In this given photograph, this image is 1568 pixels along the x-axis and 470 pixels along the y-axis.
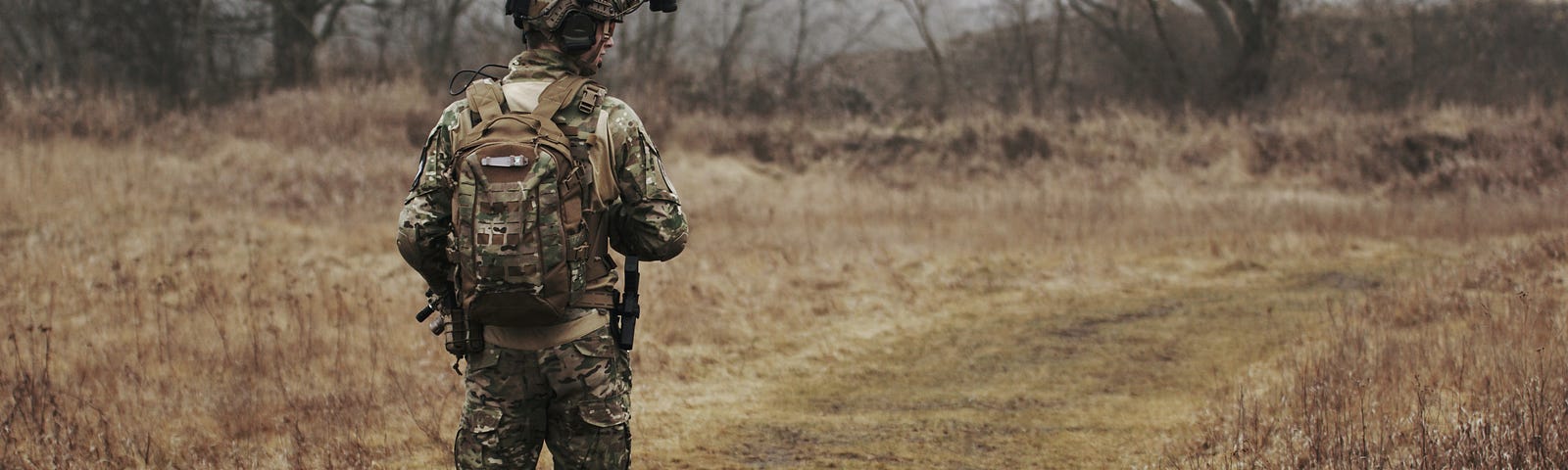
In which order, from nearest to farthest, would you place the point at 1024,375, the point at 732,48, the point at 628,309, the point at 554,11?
the point at 554,11, the point at 628,309, the point at 1024,375, the point at 732,48

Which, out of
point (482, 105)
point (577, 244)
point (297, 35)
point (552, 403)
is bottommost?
point (552, 403)

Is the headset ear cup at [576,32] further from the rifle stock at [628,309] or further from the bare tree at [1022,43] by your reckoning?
the bare tree at [1022,43]

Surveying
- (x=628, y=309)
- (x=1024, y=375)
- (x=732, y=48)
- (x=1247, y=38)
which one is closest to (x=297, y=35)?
(x=732, y=48)

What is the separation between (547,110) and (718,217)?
472 inches

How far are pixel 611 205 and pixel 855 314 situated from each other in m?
6.23

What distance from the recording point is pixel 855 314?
382 inches

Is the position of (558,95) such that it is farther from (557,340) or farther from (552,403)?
(552,403)

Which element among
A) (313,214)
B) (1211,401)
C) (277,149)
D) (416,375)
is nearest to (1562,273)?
(1211,401)

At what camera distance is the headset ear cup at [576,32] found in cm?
354

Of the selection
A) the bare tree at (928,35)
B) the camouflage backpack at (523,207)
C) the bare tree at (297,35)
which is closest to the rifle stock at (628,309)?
the camouflage backpack at (523,207)

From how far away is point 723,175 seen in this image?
19.0 metres

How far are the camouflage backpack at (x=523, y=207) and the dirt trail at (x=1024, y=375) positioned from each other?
94.7 inches

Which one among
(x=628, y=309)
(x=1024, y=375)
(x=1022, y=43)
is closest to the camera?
(x=628, y=309)

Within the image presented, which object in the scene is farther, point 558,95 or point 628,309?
point 628,309
